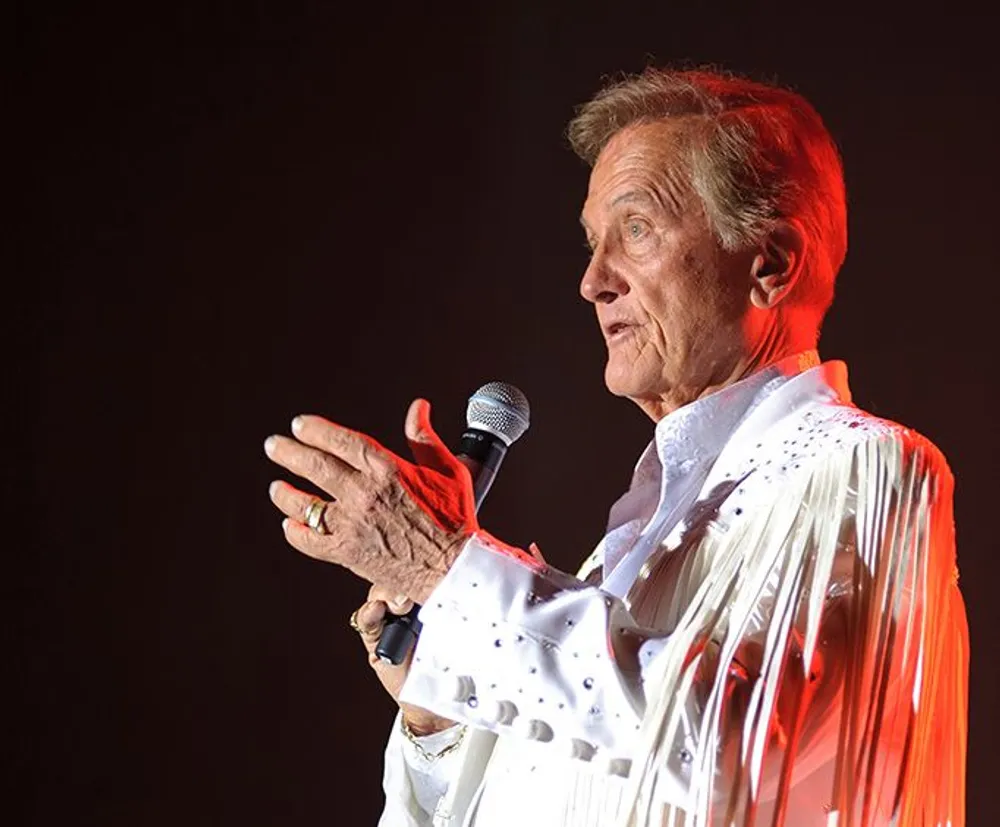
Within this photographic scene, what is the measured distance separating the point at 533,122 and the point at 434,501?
1768 mm

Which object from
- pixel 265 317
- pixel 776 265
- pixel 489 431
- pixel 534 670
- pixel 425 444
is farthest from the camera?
pixel 265 317

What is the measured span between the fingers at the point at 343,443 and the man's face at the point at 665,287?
1.41 feet

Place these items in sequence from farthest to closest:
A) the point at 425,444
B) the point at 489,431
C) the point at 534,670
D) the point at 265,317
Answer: the point at 265,317
the point at 489,431
the point at 425,444
the point at 534,670

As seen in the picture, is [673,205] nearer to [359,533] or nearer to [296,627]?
[359,533]

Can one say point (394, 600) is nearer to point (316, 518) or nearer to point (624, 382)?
point (316, 518)

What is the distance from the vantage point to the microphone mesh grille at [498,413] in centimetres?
139

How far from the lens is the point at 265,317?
9.11 ft

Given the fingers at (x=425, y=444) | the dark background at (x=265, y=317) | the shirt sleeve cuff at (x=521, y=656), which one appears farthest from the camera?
→ the dark background at (x=265, y=317)

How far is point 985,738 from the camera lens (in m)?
2.28

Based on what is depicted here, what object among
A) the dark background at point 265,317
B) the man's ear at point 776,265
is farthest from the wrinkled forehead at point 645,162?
the dark background at point 265,317

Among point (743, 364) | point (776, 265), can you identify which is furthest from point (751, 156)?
point (743, 364)

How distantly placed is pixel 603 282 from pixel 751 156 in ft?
0.68

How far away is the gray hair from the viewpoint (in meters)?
1.47

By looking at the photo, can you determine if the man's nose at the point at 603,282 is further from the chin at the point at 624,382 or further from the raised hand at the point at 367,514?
the raised hand at the point at 367,514
